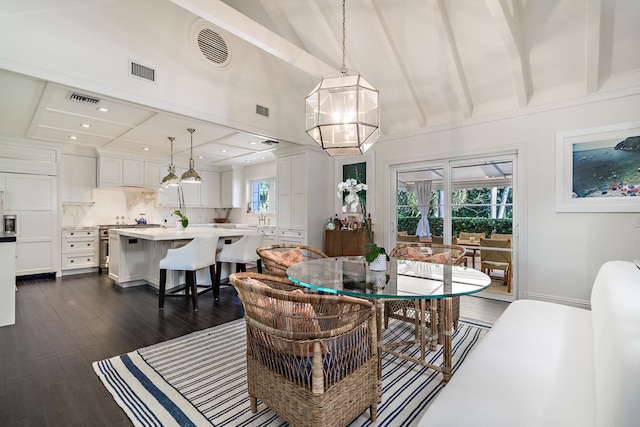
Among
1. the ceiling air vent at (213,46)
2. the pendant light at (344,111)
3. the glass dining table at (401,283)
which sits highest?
the ceiling air vent at (213,46)

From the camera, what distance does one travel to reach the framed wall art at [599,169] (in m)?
3.14

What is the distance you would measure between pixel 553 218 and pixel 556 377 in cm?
304

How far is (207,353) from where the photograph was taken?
8.12ft

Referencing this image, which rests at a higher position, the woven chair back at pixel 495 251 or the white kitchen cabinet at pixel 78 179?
the white kitchen cabinet at pixel 78 179

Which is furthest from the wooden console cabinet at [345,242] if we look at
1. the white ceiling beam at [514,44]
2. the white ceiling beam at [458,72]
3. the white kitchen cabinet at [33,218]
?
the white kitchen cabinet at [33,218]

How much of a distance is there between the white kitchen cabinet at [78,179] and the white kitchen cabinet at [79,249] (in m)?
0.70

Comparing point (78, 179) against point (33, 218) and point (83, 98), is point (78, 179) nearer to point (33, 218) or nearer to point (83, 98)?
point (33, 218)

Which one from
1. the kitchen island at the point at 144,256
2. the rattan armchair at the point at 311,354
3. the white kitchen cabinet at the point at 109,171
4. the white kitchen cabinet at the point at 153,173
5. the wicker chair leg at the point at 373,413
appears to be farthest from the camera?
the white kitchen cabinet at the point at 153,173

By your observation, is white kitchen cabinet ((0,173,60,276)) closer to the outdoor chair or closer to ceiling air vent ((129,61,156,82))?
ceiling air vent ((129,61,156,82))

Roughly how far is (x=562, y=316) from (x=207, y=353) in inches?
104

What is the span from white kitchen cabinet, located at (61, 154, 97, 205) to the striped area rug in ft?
16.8

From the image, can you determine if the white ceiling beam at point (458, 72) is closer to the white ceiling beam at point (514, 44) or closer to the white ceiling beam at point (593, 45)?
the white ceiling beam at point (514, 44)

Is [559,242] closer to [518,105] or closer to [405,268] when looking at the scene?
[518,105]

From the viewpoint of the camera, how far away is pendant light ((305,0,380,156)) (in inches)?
92.6
